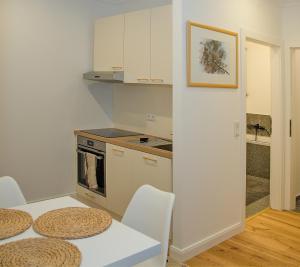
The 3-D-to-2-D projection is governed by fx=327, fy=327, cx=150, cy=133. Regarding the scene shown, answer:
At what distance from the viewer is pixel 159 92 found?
12.1 feet

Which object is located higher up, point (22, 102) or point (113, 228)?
point (22, 102)

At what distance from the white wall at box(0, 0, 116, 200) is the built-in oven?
13 cm

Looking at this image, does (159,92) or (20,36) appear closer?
(20,36)

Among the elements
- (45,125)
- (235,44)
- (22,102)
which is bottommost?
(45,125)

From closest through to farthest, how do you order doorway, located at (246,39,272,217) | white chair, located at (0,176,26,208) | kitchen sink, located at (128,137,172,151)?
white chair, located at (0,176,26,208) < kitchen sink, located at (128,137,172,151) < doorway, located at (246,39,272,217)

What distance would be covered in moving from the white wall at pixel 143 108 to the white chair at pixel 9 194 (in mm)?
1925

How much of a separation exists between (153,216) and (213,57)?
62.1 inches

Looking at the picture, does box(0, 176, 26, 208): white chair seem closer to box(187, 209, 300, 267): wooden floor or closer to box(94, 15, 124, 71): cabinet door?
box(187, 209, 300, 267): wooden floor

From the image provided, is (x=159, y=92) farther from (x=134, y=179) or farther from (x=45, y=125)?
(x=45, y=125)

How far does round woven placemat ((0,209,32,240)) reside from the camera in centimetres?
143

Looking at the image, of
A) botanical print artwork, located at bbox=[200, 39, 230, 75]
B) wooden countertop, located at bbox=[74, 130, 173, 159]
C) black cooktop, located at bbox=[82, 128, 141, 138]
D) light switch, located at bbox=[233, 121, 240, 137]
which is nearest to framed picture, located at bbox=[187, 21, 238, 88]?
botanical print artwork, located at bbox=[200, 39, 230, 75]

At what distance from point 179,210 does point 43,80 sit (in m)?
2.10

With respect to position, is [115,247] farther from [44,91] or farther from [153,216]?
[44,91]

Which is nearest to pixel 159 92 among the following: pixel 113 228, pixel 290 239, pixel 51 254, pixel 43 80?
pixel 43 80
